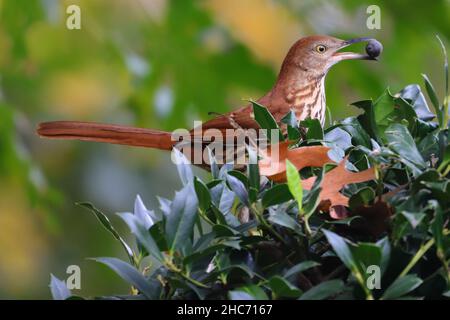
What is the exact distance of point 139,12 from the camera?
193 inches

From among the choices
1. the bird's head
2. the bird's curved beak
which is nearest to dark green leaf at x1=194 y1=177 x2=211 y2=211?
the bird's curved beak

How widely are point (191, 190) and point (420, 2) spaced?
8.65ft

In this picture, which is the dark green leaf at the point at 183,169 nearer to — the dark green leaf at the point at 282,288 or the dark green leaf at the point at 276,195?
the dark green leaf at the point at 276,195

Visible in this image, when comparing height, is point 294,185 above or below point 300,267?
above

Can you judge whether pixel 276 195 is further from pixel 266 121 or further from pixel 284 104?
pixel 284 104

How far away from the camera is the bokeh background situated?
396 centimetres

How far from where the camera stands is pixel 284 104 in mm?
3281

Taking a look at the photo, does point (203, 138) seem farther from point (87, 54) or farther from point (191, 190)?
point (87, 54)

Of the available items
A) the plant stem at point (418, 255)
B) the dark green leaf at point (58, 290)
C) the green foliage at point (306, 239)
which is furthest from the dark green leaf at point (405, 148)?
the dark green leaf at point (58, 290)

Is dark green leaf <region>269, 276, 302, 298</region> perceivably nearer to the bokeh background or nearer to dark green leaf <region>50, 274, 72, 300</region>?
dark green leaf <region>50, 274, 72, 300</region>

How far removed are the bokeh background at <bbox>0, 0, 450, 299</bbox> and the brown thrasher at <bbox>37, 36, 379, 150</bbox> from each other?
43cm

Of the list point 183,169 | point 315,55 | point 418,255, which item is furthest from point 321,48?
point 418,255

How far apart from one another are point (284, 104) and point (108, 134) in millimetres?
722
